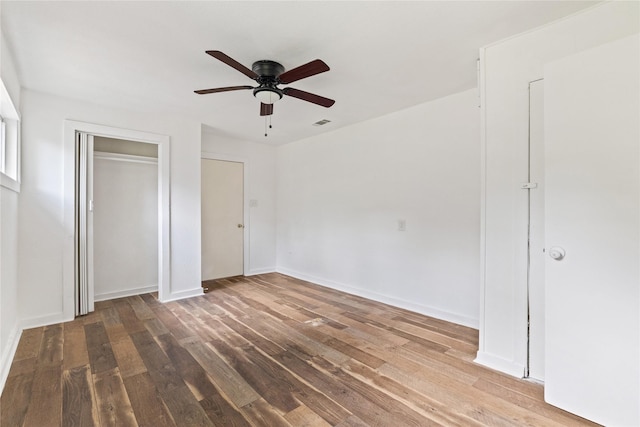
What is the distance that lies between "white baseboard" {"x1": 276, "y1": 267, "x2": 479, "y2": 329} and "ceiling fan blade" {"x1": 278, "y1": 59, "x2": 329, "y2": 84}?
2.77m

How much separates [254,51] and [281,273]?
4053 mm

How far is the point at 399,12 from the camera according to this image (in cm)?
187

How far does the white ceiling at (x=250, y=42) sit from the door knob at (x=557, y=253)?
1525 mm

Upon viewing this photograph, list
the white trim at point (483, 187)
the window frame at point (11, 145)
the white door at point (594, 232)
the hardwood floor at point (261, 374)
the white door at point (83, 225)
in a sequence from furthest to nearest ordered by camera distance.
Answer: the white door at point (83, 225), the window frame at point (11, 145), the white trim at point (483, 187), the hardwood floor at point (261, 374), the white door at point (594, 232)

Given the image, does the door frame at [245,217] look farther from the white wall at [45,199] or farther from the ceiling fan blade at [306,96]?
the ceiling fan blade at [306,96]

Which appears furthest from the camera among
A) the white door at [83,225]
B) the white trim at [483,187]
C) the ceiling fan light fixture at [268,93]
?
the white door at [83,225]

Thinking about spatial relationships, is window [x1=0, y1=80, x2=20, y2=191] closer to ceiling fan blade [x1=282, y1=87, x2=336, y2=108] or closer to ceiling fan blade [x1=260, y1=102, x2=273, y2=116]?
ceiling fan blade [x1=260, y1=102, x2=273, y2=116]

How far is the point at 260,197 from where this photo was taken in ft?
18.1

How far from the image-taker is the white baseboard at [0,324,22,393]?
→ 2.03 meters

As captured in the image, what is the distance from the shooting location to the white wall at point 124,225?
396 centimetres

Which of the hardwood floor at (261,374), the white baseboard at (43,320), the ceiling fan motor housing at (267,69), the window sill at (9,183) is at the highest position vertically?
the ceiling fan motor housing at (267,69)

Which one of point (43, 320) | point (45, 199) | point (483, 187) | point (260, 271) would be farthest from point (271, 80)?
point (260, 271)

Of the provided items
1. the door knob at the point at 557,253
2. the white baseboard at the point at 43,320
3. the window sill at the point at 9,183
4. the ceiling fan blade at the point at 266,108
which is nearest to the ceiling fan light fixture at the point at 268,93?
the ceiling fan blade at the point at 266,108

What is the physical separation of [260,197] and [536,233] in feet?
14.4
